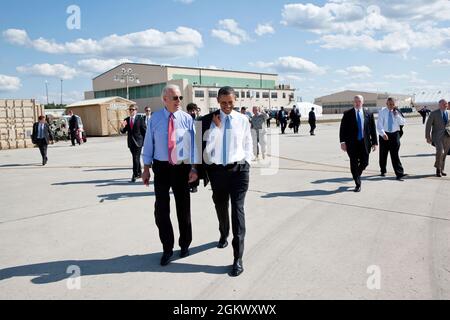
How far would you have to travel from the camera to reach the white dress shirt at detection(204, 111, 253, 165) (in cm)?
429

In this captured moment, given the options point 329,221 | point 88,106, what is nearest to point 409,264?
point 329,221

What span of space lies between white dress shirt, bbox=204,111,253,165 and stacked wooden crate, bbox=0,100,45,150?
22.8 metres

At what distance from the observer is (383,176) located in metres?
9.49

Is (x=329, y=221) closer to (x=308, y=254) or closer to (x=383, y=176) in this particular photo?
(x=308, y=254)

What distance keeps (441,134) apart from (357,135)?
298 cm

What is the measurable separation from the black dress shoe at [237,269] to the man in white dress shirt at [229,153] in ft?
0.82

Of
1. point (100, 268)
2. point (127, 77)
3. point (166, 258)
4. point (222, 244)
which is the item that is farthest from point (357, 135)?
point (127, 77)

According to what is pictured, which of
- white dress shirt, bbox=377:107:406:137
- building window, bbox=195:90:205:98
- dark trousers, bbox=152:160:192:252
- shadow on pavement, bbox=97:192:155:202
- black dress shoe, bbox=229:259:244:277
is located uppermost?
building window, bbox=195:90:205:98

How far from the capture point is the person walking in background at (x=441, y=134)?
369 inches

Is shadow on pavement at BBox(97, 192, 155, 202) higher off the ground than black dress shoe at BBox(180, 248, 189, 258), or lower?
higher

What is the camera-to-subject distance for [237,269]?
399 centimetres

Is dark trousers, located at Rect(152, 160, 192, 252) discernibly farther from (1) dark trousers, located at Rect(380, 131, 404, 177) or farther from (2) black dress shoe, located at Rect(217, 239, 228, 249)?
(1) dark trousers, located at Rect(380, 131, 404, 177)

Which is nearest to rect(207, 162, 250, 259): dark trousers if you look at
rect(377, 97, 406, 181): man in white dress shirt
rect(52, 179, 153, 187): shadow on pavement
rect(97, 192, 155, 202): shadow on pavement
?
rect(97, 192, 155, 202): shadow on pavement
